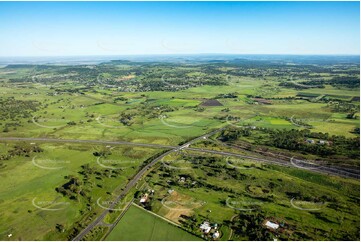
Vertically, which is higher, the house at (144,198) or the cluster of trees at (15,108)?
the cluster of trees at (15,108)

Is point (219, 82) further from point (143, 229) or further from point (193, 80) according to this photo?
point (143, 229)

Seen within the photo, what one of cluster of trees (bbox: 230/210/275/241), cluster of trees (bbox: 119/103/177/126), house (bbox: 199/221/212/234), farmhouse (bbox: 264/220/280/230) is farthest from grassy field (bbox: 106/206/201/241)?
cluster of trees (bbox: 119/103/177/126)

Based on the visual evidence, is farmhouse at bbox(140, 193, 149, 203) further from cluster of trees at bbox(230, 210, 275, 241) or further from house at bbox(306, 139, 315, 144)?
house at bbox(306, 139, 315, 144)

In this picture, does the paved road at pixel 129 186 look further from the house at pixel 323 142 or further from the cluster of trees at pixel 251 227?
the house at pixel 323 142

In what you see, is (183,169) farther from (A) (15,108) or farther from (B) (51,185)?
(A) (15,108)

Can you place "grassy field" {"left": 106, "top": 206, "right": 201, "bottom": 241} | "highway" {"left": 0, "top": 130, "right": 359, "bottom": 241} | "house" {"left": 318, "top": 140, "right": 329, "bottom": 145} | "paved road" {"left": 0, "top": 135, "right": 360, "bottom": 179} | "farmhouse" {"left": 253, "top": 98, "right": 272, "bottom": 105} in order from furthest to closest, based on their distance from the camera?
1. "farmhouse" {"left": 253, "top": 98, "right": 272, "bottom": 105}
2. "house" {"left": 318, "top": 140, "right": 329, "bottom": 145}
3. "paved road" {"left": 0, "top": 135, "right": 360, "bottom": 179}
4. "highway" {"left": 0, "top": 130, "right": 359, "bottom": 241}
5. "grassy field" {"left": 106, "top": 206, "right": 201, "bottom": 241}

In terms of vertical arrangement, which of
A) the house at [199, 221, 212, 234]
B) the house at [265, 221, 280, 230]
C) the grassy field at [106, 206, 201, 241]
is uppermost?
the house at [265, 221, 280, 230]

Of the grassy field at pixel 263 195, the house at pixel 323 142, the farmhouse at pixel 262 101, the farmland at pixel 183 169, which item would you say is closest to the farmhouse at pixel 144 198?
the farmland at pixel 183 169
